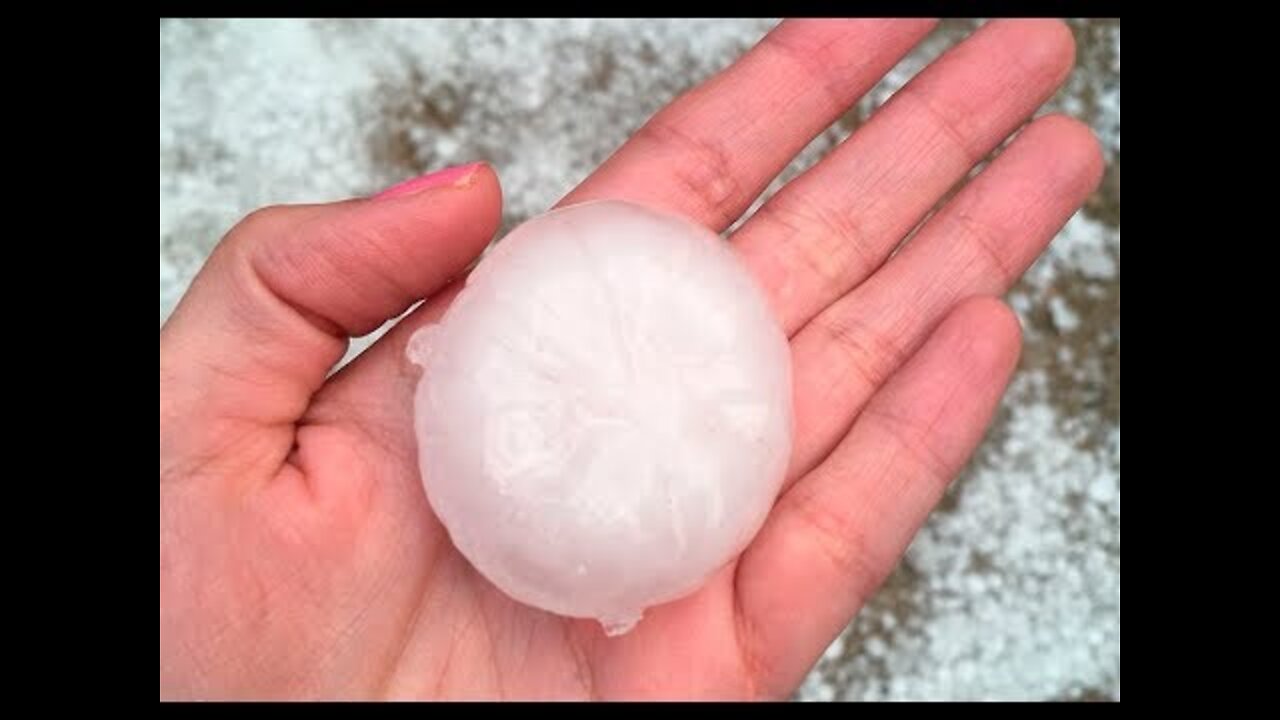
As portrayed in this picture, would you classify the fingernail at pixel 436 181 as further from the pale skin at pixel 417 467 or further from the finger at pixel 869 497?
the finger at pixel 869 497

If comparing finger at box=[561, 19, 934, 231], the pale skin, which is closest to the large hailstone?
the pale skin

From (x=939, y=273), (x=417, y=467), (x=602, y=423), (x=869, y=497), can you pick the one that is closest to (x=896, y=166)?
(x=939, y=273)

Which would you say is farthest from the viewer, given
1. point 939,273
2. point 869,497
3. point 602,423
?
point 939,273

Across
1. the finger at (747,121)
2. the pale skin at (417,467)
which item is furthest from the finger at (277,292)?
the finger at (747,121)

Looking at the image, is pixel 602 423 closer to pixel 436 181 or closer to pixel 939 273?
pixel 436 181

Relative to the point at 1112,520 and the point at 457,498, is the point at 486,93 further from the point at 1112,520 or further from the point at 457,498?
the point at 1112,520

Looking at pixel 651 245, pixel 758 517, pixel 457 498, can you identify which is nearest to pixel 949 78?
pixel 651 245
